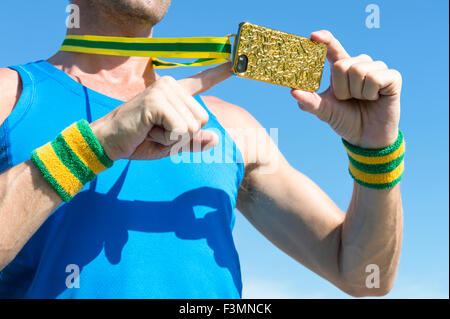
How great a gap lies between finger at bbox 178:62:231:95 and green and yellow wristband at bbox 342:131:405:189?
77 centimetres

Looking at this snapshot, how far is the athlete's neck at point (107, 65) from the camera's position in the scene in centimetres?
264

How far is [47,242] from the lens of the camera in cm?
220

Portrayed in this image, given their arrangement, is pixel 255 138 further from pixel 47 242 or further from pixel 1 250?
pixel 1 250

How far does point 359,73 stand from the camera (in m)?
2.10

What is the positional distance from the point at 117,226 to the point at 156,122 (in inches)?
25.1

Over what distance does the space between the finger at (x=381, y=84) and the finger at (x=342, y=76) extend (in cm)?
8

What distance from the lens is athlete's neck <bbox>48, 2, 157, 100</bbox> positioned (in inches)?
104

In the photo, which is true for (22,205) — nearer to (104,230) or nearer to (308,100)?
(104,230)

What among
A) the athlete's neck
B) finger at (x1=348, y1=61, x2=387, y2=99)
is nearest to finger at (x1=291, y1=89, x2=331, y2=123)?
finger at (x1=348, y1=61, x2=387, y2=99)

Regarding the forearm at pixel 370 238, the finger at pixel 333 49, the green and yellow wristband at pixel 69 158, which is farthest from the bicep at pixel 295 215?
the green and yellow wristband at pixel 69 158

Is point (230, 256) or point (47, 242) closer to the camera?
point (47, 242)

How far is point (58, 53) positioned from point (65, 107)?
1.75ft

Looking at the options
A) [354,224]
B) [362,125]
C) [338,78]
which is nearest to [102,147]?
[338,78]

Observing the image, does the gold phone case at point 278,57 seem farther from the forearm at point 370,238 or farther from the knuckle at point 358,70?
the forearm at point 370,238
